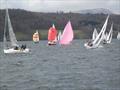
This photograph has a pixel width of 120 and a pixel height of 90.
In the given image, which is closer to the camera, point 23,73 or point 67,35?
point 23,73

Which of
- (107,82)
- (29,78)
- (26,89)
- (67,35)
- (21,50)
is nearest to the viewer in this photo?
(26,89)

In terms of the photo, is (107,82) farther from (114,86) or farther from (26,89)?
(26,89)

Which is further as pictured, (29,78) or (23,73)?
(23,73)

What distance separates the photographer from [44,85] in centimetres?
3675

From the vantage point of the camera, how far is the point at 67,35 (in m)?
96.1

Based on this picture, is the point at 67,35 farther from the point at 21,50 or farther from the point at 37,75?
the point at 37,75

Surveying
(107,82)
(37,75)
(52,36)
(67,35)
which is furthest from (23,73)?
(52,36)

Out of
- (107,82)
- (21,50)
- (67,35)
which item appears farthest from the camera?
(67,35)

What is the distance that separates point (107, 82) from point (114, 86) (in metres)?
2.12

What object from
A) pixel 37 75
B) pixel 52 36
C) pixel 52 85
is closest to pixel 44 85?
pixel 52 85

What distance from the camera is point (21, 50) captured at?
269 ft

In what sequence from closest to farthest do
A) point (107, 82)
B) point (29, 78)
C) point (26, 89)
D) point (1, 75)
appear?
point (26, 89), point (107, 82), point (29, 78), point (1, 75)

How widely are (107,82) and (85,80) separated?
2321 millimetres

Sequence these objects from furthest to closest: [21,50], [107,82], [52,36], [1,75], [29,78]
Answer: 1. [52,36]
2. [21,50]
3. [1,75]
4. [29,78]
5. [107,82]
